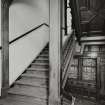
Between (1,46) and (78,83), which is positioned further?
(78,83)

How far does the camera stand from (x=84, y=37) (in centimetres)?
451

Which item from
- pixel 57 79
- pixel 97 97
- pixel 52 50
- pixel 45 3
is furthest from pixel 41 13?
pixel 97 97

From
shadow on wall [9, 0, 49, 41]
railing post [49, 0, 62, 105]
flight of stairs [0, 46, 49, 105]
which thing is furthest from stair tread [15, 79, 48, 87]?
shadow on wall [9, 0, 49, 41]

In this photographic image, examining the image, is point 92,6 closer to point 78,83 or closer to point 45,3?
point 45,3

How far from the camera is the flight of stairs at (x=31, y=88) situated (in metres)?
2.61

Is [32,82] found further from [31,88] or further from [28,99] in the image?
[28,99]

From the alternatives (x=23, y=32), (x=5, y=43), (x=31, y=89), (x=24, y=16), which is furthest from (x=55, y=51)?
(x=24, y=16)

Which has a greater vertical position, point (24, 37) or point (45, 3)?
point (45, 3)

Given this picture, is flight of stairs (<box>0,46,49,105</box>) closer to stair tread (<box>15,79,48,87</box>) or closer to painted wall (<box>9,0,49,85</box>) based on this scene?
stair tread (<box>15,79,48,87</box>)

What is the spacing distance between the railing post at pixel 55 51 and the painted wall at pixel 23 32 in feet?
3.68

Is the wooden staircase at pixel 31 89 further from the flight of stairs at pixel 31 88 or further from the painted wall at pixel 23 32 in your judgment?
the painted wall at pixel 23 32

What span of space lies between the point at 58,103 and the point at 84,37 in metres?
2.68

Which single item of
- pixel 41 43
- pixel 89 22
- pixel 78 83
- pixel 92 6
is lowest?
pixel 78 83

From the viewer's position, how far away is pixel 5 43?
9.52 ft
